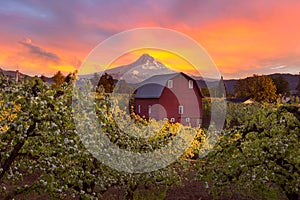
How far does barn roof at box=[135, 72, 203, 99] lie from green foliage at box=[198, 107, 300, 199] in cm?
3417

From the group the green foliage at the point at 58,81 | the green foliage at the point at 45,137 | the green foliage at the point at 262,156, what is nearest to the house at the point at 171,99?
the green foliage at the point at 58,81

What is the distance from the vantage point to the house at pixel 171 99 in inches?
1710

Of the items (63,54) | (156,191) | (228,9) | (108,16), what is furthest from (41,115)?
(63,54)

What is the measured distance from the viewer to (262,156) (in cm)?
735

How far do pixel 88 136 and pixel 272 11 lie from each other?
→ 571 inches

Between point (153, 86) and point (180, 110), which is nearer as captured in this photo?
point (180, 110)

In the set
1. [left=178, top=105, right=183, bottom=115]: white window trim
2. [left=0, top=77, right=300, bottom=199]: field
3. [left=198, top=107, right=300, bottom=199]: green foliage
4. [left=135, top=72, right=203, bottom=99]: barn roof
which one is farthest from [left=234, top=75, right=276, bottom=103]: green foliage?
[left=0, top=77, right=300, bottom=199]: field

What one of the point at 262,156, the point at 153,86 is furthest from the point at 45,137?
the point at 153,86

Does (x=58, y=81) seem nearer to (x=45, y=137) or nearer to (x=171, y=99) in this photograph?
(x=45, y=137)

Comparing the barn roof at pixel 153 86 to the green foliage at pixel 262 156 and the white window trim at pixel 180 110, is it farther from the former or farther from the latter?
the green foliage at pixel 262 156

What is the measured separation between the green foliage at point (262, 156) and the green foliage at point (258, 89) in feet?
233

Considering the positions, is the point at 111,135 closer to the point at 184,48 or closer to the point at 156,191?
the point at 156,191

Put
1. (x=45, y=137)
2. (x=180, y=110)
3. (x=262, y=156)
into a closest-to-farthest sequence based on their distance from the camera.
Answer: (x=45, y=137), (x=262, y=156), (x=180, y=110)

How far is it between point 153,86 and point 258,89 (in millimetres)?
45589
